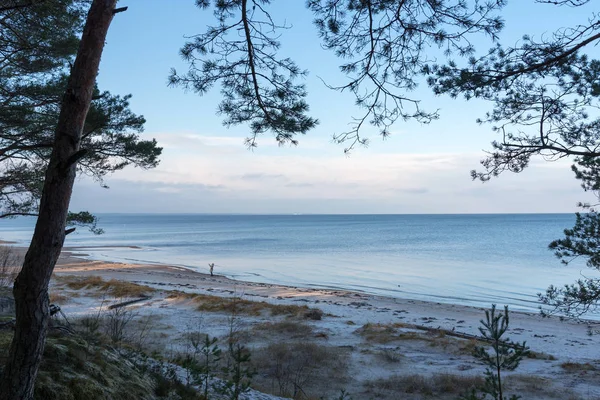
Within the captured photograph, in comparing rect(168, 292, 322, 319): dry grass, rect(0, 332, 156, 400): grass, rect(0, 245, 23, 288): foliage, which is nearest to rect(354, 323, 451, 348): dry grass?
rect(168, 292, 322, 319): dry grass

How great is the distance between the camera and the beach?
754 centimetres

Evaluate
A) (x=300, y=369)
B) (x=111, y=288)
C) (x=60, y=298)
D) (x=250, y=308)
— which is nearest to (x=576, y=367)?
(x=300, y=369)

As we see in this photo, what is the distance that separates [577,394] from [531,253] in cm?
4376

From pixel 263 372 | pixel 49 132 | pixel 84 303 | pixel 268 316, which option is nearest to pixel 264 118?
pixel 263 372

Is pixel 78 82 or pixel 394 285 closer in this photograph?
pixel 78 82

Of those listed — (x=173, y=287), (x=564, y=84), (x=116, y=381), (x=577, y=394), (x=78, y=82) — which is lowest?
(x=173, y=287)

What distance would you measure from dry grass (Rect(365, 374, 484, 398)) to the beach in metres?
0.03

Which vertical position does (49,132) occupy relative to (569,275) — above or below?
above

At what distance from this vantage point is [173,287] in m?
21.2

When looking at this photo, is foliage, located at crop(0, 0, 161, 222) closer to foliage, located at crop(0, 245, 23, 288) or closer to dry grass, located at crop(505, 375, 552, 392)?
foliage, located at crop(0, 245, 23, 288)

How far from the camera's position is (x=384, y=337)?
35.4ft

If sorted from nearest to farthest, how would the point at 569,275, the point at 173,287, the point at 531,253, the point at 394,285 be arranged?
the point at 173,287, the point at 394,285, the point at 569,275, the point at 531,253

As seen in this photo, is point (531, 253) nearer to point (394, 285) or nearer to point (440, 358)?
point (394, 285)

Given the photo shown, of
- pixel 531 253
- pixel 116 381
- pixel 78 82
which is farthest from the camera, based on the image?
pixel 531 253
